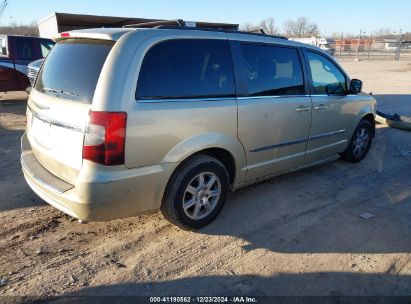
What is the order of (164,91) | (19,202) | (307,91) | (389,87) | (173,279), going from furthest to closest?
1. (389,87)
2. (307,91)
3. (19,202)
4. (164,91)
5. (173,279)

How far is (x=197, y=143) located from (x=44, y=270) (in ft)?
5.47

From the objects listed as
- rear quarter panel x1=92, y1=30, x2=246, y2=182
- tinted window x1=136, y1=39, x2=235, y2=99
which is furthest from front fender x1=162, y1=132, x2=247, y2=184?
tinted window x1=136, y1=39, x2=235, y2=99

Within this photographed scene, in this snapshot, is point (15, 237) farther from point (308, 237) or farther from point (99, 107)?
point (308, 237)

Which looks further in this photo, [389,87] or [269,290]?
[389,87]

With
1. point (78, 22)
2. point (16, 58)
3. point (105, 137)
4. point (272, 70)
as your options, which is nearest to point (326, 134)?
point (272, 70)

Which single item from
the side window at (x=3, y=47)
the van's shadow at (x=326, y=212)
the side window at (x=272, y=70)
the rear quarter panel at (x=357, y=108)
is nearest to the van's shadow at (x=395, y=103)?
the rear quarter panel at (x=357, y=108)

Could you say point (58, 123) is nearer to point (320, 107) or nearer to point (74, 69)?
point (74, 69)

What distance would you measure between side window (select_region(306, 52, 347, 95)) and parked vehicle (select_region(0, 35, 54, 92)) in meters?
8.88

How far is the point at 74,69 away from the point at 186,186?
4.73 feet

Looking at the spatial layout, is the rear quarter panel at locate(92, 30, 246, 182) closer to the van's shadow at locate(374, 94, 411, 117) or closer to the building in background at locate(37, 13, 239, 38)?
the building in background at locate(37, 13, 239, 38)

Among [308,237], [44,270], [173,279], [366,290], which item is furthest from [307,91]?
[44,270]

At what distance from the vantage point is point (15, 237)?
3.55 meters

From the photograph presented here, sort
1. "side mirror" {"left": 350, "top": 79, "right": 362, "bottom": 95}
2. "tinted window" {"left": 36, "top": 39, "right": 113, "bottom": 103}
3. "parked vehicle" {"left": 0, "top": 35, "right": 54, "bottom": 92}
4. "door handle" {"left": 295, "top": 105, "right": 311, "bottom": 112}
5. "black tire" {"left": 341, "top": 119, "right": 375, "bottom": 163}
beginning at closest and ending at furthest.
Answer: "tinted window" {"left": 36, "top": 39, "right": 113, "bottom": 103}, "door handle" {"left": 295, "top": 105, "right": 311, "bottom": 112}, "side mirror" {"left": 350, "top": 79, "right": 362, "bottom": 95}, "black tire" {"left": 341, "top": 119, "right": 375, "bottom": 163}, "parked vehicle" {"left": 0, "top": 35, "right": 54, "bottom": 92}

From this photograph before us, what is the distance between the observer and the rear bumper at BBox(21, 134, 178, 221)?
2945 mm
